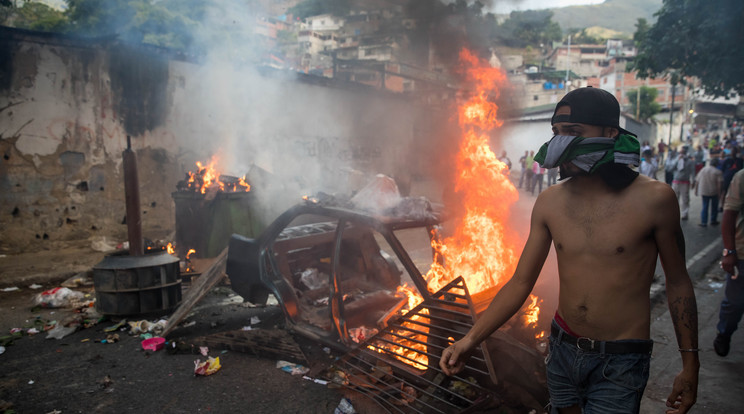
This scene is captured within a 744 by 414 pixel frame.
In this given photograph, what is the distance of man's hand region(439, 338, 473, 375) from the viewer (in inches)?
78.7

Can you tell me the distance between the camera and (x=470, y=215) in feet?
17.3

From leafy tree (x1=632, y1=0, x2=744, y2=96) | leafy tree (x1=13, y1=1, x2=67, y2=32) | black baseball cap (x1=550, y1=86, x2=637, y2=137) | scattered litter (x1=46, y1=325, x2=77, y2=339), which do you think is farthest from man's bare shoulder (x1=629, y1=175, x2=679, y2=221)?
leafy tree (x1=13, y1=1, x2=67, y2=32)

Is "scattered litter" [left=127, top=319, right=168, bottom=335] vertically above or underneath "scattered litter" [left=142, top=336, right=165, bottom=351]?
underneath

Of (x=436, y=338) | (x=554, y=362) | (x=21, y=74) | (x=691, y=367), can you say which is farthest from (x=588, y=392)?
(x=21, y=74)

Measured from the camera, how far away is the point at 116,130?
978 centimetres

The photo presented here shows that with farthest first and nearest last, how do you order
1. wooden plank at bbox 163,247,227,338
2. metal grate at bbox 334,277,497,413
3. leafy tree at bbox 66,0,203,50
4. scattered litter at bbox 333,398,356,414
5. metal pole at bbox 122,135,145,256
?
leafy tree at bbox 66,0,203,50
metal pole at bbox 122,135,145,256
wooden plank at bbox 163,247,227,338
scattered litter at bbox 333,398,356,414
metal grate at bbox 334,277,497,413

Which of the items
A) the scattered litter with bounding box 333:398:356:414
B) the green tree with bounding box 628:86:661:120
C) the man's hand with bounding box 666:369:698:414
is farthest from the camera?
the green tree with bounding box 628:86:661:120

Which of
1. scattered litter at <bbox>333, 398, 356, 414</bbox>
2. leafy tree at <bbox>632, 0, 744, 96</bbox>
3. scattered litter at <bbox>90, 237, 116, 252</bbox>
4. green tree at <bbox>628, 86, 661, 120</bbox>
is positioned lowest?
scattered litter at <bbox>90, 237, 116, 252</bbox>

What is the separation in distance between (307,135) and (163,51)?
15.6 ft

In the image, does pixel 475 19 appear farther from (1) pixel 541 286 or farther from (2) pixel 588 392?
(2) pixel 588 392

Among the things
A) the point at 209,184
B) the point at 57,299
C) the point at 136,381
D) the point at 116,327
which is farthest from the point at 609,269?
the point at 209,184

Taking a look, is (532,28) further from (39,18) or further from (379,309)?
(379,309)

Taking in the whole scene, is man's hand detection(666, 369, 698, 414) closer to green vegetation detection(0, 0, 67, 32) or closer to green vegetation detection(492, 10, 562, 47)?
green vegetation detection(0, 0, 67, 32)

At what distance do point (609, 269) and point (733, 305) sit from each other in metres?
3.00
